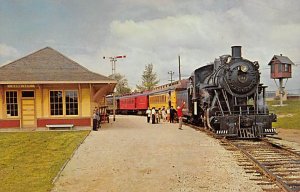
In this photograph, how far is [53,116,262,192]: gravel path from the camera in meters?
8.49

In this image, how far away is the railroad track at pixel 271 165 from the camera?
325 inches

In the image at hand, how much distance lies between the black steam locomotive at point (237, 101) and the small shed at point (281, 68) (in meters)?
40.6

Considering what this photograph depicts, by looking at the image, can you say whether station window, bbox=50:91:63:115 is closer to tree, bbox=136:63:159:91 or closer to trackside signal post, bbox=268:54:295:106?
trackside signal post, bbox=268:54:295:106

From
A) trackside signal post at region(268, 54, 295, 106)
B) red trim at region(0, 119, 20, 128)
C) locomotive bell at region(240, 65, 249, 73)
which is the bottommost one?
red trim at region(0, 119, 20, 128)

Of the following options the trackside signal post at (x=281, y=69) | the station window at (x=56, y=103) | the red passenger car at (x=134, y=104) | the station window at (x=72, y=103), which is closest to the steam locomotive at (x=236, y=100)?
the station window at (x=72, y=103)

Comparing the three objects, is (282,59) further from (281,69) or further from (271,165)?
(271,165)

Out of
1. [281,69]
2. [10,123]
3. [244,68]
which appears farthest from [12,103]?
[281,69]

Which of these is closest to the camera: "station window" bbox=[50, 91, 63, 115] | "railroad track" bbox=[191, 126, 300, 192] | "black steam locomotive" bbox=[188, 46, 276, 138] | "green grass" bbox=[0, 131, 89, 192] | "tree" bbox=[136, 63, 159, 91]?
"railroad track" bbox=[191, 126, 300, 192]

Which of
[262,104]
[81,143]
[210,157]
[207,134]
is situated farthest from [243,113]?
[81,143]

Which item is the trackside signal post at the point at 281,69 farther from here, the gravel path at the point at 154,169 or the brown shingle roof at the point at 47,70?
the gravel path at the point at 154,169

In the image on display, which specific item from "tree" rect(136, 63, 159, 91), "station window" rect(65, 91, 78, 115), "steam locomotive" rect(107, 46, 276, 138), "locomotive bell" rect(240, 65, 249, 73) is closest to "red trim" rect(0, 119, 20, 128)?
"station window" rect(65, 91, 78, 115)

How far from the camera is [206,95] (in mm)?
18234

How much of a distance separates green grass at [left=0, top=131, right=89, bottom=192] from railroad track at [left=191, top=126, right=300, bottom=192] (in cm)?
475

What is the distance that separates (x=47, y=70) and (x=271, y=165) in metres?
16.5
